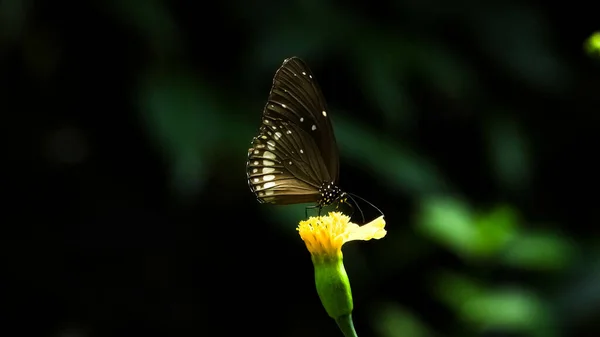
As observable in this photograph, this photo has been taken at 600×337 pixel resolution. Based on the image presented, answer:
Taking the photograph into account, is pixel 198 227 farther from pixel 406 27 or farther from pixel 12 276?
pixel 406 27

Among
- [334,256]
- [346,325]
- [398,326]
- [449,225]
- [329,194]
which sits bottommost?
[346,325]

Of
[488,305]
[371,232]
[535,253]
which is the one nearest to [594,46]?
[371,232]

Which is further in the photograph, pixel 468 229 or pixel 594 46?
pixel 468 229

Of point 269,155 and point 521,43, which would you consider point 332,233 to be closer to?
point 269,155

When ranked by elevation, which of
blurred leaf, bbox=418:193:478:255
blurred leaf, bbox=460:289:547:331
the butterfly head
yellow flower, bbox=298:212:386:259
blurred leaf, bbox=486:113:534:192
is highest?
blurred leaf, bbox=486:113:534:192

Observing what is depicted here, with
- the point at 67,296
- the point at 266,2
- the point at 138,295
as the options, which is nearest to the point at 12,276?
the point at 67,296

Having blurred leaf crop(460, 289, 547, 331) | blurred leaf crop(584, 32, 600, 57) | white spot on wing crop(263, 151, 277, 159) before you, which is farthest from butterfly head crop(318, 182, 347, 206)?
blurred leaf crop(460, 289, 547, 331)

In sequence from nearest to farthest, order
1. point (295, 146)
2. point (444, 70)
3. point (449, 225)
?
point (295, 146)
point (449, 225)
point (444, 70)

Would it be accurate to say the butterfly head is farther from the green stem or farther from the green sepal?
the green stem
